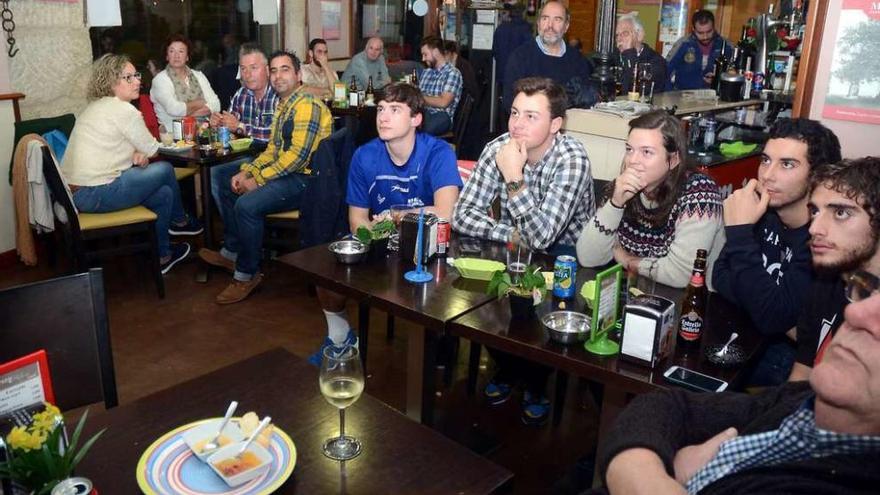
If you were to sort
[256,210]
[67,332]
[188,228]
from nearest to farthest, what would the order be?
[67,332], [256,210], [188,228]

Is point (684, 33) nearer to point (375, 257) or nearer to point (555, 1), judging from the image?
point (555, 1)

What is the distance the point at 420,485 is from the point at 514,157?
63.2 inches

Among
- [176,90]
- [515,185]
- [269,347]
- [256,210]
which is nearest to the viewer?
[515,185]

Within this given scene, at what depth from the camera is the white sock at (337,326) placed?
9.53ft

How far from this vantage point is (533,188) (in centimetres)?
271

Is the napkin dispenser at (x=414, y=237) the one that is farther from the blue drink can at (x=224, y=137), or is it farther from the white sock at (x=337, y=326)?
the blue drink can at (x=224, y=137)

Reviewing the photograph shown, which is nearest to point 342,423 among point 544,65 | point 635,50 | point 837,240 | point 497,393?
point 837,240

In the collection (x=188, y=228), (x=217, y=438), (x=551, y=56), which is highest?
(x=551, y=56)

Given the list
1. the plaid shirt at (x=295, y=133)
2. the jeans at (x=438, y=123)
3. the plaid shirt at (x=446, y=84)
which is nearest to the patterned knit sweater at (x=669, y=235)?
the plaid shirt at (x=295, y=133)

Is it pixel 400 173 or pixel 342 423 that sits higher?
pixel 400 173

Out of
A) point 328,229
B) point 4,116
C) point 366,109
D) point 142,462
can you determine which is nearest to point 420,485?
point 142,462

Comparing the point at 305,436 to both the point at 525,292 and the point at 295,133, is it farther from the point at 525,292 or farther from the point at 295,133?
the point at 295,133

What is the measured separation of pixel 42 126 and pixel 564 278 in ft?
11.7

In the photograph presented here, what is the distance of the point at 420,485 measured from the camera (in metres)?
1.22
